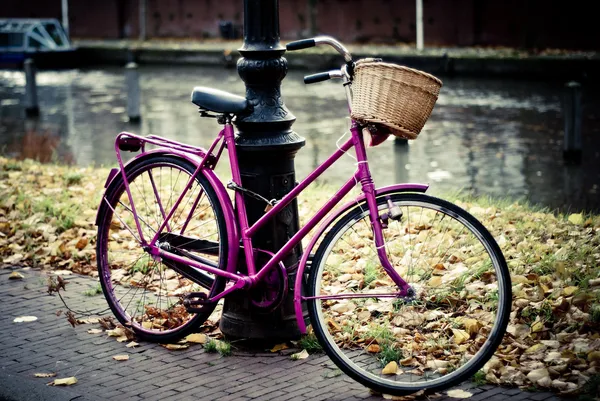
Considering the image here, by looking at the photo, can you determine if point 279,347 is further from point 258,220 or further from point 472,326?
point 472,326

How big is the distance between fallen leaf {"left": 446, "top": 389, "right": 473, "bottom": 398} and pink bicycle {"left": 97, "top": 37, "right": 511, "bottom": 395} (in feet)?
0.25

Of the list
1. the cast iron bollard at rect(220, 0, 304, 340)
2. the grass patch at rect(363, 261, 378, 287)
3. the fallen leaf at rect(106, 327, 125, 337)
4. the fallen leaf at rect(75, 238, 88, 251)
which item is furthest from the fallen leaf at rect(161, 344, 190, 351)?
the fallen leaf at rect(75, 238, 88, 251)

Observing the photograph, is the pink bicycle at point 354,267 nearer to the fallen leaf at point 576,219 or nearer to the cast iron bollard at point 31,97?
the fallen leaf at point 576,219

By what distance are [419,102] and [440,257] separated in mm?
838

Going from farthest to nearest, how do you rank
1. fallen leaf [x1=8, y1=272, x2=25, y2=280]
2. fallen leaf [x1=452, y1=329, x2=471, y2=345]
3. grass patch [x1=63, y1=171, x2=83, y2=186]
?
grass patch [x1=63, y1=171, x2=83, y2=186]
fallen leaf [x1=8, y1=272, x2=25, y2=280]
fallen leaf [x1=452, y1=329, x2=471, y2=345]

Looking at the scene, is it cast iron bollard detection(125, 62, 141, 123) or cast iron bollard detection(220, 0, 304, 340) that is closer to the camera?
cast iron bollard detection(220, 0, 304, 340)

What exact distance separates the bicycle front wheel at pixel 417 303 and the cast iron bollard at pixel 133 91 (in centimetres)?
986

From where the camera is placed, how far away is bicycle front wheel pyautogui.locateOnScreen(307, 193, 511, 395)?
3.90 metres

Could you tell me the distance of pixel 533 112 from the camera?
47.5 feet

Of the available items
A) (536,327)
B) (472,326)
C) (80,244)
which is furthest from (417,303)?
(80,244)

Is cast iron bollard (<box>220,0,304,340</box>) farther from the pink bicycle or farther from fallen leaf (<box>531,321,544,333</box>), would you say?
fallen leaf (<box>531,321,544,333</box>)

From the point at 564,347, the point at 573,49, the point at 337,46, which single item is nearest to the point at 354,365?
the point at 564,347

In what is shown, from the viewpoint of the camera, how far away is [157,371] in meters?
4.33

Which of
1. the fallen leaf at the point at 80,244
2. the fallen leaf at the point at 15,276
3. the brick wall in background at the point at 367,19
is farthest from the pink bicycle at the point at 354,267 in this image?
the brick wall in background at the point at 367,19
